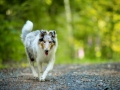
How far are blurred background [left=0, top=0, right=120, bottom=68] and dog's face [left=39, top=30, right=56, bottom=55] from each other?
431 cm

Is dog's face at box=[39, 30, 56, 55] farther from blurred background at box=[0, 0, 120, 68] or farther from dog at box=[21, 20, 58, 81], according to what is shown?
blurred background at box=[0, 0, 120, 68]

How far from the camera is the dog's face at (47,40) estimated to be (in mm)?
7727

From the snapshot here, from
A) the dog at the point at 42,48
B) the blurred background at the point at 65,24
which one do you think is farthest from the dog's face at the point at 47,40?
the blurred background at the point at 65,24

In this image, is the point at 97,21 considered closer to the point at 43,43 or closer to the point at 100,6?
the point at 100,6

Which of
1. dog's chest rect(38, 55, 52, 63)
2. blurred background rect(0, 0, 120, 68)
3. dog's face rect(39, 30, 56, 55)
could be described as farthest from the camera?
blurred background rect(0, 0, 120, 68)

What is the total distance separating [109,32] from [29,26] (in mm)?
10692

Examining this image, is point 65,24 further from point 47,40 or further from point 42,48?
point 47,40

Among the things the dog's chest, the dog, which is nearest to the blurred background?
the dog

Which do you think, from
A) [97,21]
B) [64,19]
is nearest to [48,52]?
[97,21]

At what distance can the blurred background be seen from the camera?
12961 millimetres

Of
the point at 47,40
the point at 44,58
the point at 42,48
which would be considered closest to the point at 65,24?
the point at 44,58

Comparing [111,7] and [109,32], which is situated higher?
[111,7]

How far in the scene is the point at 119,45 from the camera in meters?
19.9

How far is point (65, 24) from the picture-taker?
880 inches
